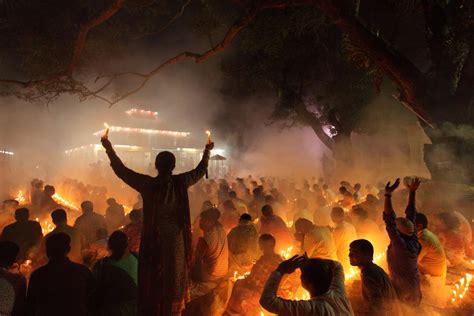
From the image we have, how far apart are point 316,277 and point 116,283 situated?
217cm

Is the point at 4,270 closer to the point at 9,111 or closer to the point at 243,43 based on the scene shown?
the point at 243,43

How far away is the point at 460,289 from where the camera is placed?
557 cm

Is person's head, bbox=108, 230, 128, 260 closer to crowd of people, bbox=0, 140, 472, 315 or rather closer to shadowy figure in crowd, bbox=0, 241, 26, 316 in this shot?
crowd of people, bbox=0, 140, 472, 315


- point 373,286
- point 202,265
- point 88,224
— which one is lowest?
point 373,286

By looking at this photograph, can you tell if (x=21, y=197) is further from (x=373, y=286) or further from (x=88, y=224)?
(x=373, y=286)

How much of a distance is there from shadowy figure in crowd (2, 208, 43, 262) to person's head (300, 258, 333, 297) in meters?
4.94

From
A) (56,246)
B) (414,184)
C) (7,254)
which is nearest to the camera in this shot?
(56,246)

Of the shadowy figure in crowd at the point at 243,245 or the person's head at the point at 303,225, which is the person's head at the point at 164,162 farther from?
the person's head at the point at 303,225

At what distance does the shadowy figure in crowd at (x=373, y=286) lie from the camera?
309cm

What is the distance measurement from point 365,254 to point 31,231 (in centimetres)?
523

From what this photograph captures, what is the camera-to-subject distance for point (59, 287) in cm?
304

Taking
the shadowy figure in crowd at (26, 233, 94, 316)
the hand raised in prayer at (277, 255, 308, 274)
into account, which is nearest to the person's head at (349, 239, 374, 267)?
the hand raised in prayer at (277, 255, 308, 274)

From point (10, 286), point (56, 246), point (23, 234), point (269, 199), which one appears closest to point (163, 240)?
point (56, 246)

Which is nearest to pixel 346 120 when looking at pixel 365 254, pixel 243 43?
pixel 243 43
